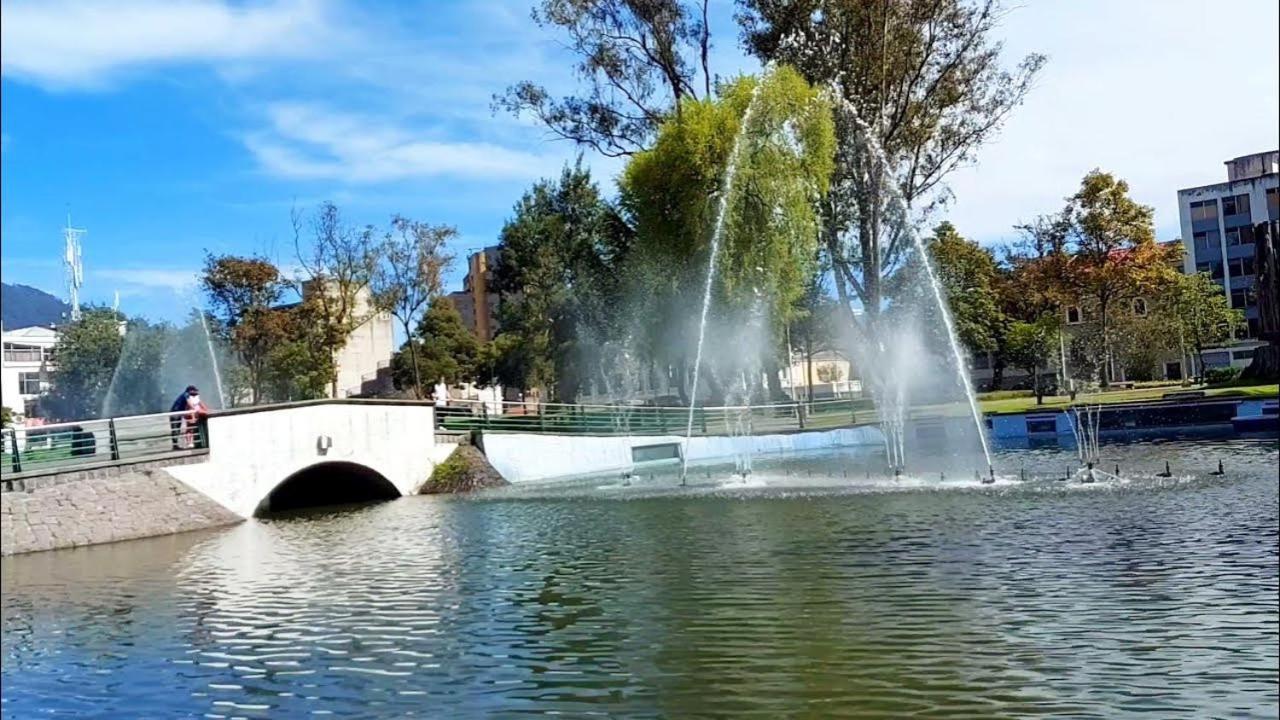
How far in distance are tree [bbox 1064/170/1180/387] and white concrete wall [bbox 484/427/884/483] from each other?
16.2 meters

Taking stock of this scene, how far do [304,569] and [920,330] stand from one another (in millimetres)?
33502

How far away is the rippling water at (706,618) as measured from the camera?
20.3 feet

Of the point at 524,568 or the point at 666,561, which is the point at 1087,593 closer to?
the point at 666,561

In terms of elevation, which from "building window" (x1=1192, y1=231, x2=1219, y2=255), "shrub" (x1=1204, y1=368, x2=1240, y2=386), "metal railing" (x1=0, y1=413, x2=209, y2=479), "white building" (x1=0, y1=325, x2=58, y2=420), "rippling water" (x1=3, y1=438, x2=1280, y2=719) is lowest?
"rippling water" (x1=3, y1=438, x2=1280, y2=719)

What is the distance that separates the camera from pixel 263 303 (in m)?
42.8

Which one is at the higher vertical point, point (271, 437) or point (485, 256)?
point (485, 256)

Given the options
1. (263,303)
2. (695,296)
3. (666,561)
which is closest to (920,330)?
(695,296)

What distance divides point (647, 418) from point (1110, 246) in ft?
77.7

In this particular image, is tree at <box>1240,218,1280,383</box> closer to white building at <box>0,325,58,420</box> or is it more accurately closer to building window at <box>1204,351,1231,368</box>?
building window at <box>1204,351,1231,368</box>

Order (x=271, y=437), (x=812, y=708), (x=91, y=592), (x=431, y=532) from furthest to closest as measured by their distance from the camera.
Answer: (x=271, y=437) → (x=431, y=532) → (x=91, y=592) → (x=812, y=708)

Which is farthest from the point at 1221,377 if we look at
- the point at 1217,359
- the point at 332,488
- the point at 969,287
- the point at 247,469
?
the point at 247,469

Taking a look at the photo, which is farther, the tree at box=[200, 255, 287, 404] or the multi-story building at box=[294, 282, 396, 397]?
the multi-story building at box=[294, 282, 396, 397]

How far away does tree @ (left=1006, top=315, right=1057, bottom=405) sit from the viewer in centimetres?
5381

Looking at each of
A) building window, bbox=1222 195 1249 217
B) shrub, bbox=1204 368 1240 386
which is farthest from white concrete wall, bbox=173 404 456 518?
building window, bbox=1222 195 1249 217
